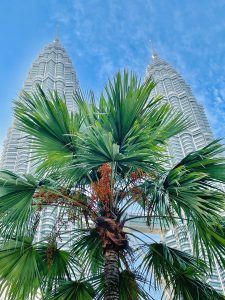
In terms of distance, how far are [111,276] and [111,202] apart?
2.64 ft

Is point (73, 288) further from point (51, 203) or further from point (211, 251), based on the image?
point (211, 251)

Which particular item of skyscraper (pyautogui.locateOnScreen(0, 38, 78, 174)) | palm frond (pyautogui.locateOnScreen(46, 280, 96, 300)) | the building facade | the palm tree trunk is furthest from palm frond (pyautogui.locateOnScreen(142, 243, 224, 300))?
skyscraper (pyautogui.locateOnScreen(0, 38, 78, 174))

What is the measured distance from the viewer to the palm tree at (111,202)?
159 inches

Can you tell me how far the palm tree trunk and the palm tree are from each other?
1 centimetres

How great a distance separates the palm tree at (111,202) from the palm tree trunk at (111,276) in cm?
1

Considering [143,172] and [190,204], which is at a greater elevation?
[143,172]

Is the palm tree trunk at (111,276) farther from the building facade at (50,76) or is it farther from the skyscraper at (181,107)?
the building facade at (50,76)

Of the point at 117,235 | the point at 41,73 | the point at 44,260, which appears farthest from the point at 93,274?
the point at 41,73

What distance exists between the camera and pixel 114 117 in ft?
15.3

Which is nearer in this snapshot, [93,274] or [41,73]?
[93,274]

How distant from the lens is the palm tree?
404cm

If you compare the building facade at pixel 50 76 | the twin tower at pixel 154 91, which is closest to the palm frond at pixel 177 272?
the twin tower at pixel 154 91

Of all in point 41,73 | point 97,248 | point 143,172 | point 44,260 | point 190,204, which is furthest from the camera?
point 41,73

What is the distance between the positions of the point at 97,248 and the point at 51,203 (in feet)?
3.35
